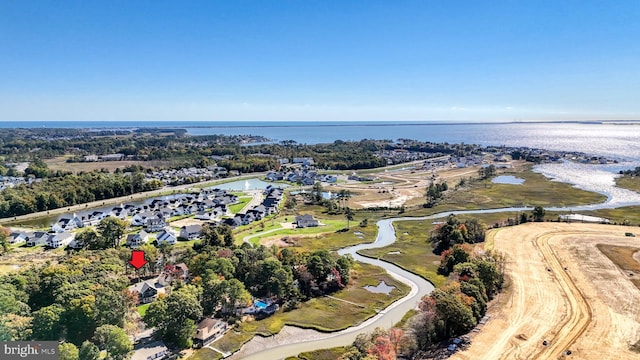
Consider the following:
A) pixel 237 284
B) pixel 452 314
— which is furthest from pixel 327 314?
pixel 452 314

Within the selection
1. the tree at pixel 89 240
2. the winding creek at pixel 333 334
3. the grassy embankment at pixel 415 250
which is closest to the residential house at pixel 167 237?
the tree at pixel 89 240

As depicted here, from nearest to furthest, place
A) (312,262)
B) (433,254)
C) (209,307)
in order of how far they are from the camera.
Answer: (209,307), (312,262), (433,254)

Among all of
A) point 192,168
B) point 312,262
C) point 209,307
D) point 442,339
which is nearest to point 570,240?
point 442,339

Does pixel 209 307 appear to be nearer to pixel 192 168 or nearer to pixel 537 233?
pixel 537 233

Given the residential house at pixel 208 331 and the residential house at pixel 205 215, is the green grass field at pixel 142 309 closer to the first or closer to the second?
the residential house at pixel 208 331

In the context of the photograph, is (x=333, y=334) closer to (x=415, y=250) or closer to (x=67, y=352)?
(x=67, y=352)

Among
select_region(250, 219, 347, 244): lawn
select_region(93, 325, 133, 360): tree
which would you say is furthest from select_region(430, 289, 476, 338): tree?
A: select_region(250, 219, 347, 244): lawn
